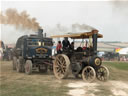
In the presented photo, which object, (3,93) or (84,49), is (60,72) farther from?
(3,93)

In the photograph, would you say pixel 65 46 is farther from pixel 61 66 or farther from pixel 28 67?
pixel 28 67

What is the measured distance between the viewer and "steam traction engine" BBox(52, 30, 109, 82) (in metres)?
9.62

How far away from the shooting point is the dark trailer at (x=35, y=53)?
12773 millimetres

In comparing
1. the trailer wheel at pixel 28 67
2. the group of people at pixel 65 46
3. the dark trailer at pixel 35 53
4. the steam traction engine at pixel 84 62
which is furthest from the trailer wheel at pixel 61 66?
the trailer wheel at pixel 28 67

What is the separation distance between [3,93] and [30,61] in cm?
567

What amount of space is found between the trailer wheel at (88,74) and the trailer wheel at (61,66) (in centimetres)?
81

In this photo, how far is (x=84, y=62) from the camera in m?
9.97

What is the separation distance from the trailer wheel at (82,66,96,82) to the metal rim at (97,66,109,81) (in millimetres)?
582

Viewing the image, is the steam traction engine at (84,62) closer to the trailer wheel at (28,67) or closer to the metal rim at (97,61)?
the metal rim at (97,61)

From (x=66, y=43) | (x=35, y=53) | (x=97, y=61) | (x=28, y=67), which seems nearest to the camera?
(x=97, y=61)

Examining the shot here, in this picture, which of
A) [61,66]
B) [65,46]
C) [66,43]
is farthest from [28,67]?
[66,43]

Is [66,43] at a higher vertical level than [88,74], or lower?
higher

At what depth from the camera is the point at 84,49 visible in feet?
33.8

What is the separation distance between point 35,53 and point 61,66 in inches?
112
